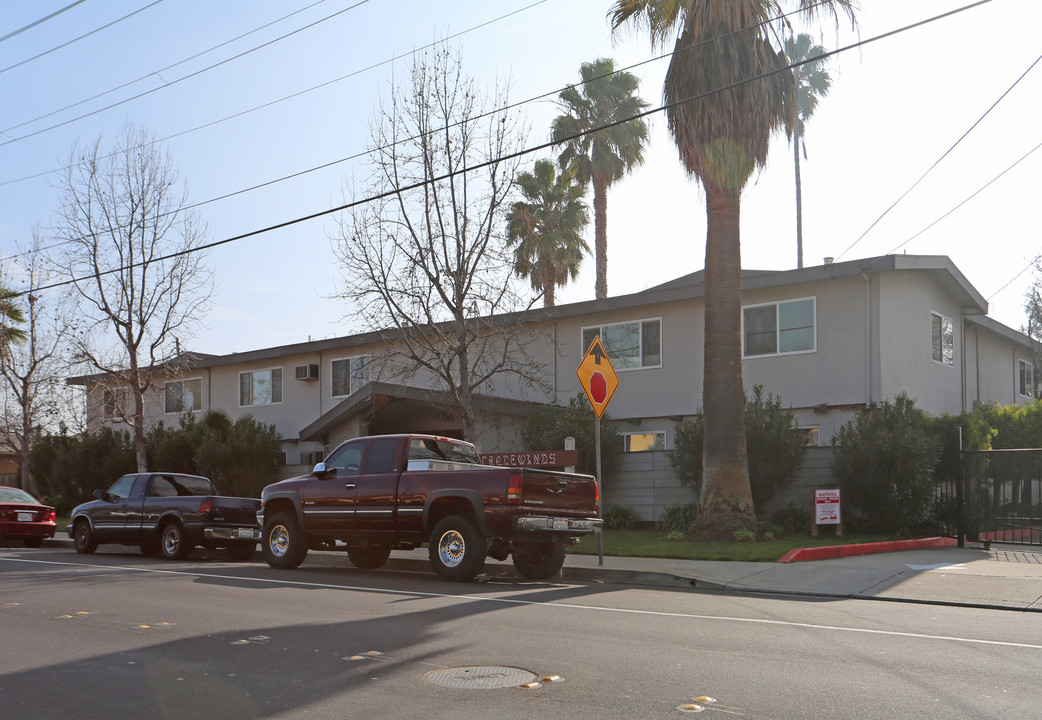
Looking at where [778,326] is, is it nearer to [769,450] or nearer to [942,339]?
[769,450]

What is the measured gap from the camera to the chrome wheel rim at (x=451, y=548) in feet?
41.8

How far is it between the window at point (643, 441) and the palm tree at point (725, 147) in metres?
6.53

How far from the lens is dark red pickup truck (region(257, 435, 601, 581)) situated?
40.8 feet

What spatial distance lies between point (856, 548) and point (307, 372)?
1990 cm

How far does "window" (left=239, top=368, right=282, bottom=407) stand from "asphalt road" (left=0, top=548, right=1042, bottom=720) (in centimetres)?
2116

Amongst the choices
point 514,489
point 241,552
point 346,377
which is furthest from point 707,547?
point 346,377

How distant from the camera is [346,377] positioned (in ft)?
99.7

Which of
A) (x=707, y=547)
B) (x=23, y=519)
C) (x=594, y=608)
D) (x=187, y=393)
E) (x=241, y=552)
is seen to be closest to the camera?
(x=594, y=608)

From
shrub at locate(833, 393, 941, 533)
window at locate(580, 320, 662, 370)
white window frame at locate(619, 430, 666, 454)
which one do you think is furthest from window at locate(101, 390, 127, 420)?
shrub at locate(833, 393, 941, 533)

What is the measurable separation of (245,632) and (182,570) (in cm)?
725

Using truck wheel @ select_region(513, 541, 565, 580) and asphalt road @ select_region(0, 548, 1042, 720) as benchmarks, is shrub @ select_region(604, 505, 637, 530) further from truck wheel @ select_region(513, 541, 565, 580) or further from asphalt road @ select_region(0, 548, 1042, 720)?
asphalt road @ select_region(0, 548, 1042, 720)

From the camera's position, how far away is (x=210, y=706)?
5.94m

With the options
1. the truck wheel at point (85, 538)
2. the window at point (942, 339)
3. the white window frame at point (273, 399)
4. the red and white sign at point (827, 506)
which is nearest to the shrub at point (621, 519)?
the red and white sign at point (827, 506)

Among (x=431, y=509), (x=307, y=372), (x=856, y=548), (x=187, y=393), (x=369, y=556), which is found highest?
(x=307, y=372)
